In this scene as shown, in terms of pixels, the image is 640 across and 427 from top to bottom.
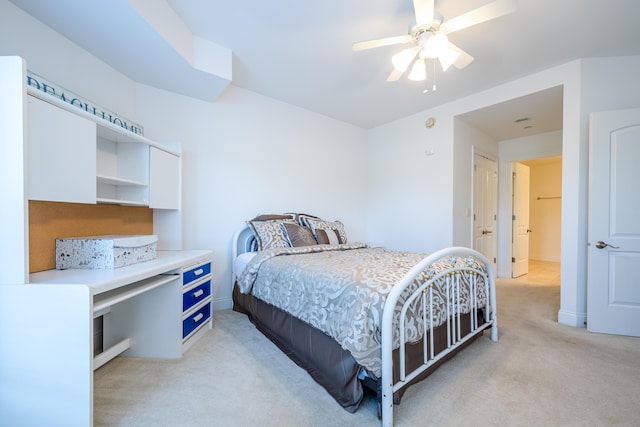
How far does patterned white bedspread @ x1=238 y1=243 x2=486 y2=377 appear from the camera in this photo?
4.16 feet

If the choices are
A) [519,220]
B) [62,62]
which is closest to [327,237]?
[62,62]

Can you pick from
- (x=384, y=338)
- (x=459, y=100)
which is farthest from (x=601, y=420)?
(x=459, y=100)

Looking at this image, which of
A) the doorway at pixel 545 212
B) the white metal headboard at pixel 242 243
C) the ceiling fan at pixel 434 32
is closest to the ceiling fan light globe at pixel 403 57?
the ceiling fan at pixel 434 32

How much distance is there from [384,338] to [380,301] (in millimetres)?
166

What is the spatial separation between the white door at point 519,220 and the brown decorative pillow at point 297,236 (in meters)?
3.69

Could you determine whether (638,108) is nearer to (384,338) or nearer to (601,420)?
(601,420)

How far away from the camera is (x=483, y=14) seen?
1545mm

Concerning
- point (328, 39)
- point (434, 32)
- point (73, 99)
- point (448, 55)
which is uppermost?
point (328, 39)

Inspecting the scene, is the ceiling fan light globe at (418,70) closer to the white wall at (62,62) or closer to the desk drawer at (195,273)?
the desk drawer at (195,273)

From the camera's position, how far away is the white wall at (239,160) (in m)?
2.69

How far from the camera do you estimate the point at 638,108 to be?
2209mm

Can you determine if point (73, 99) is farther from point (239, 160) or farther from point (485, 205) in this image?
point (485, 205)

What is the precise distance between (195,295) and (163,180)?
990 millimetres

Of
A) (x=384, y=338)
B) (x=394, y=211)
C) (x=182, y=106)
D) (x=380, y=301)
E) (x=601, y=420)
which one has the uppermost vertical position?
(x=182, y=106)
